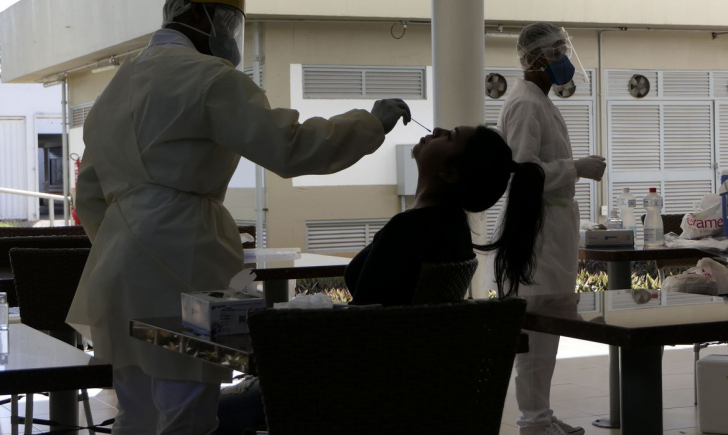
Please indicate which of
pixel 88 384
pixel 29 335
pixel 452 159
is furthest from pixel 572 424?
pixel 88 384

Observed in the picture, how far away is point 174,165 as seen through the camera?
7.34 ft

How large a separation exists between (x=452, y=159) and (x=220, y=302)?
0.76m

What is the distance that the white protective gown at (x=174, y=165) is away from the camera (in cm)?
218

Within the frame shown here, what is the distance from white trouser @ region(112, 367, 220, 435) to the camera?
2.18 metres

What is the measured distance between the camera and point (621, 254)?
414 cm

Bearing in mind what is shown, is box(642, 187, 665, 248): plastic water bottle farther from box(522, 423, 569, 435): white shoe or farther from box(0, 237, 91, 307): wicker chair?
box(0, 237, 91, 307): wicker chair

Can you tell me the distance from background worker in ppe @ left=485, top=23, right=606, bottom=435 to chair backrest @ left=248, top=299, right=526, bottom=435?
2.18m

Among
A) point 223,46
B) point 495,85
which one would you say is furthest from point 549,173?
point 495,85

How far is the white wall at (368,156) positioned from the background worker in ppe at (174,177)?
26.1 ft

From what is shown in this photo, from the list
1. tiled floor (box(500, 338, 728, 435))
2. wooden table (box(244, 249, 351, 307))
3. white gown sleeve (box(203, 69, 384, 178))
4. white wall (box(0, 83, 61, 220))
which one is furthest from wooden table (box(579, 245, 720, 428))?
white wall (box(0, 83, 61, 220))

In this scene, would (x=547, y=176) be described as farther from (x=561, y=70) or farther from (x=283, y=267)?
(x=283, y=267)

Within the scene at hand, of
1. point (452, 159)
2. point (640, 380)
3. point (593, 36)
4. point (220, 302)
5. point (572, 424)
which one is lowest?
point (572, 424)

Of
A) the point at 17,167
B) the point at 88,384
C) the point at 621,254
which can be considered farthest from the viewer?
the point at 17,167

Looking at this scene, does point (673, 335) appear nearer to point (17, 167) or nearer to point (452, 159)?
point (452, 159)
